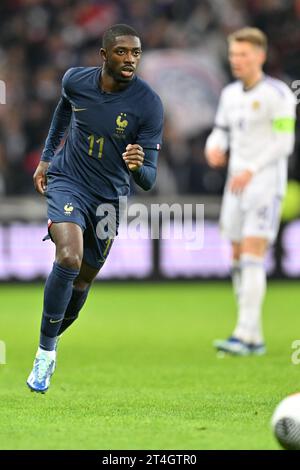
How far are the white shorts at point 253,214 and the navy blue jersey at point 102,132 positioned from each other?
8.37 feet

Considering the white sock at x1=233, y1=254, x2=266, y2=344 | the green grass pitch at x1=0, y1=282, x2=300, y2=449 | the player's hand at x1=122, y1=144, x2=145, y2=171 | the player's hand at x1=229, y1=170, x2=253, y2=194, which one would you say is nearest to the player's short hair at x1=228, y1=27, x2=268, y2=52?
the player's hand at x1=229, y1=170, x2=253, y2=194

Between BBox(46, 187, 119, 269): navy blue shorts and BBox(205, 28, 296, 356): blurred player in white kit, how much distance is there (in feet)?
7.98

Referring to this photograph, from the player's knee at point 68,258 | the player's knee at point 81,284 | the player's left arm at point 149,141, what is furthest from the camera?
the player's knee at point 81,284

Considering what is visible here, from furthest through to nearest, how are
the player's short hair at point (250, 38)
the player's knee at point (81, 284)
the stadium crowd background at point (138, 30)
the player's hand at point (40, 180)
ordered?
the stadium crowd background at point (138, 30)
the player's short hair at point (250, 38)
the player's knee at point (81, 284)
the player's hand at point (40, 180)

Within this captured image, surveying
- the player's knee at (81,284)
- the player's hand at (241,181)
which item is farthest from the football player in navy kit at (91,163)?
the player's hand at (241,181)

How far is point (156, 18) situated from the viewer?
17484 millimetres

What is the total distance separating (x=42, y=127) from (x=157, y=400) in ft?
33.4

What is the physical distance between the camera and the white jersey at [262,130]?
9.41 metres

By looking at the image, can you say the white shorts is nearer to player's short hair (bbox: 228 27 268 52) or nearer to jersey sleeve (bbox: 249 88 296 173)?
jersey sleeve (bbox: 249 88 296 173)

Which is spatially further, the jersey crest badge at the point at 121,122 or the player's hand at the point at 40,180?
the player's hand at the point at 40,180

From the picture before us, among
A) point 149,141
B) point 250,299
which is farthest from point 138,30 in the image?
point 149,141

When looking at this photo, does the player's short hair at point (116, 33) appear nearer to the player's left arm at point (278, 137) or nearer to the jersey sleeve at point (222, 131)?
the player's left arm at point (278, 137)

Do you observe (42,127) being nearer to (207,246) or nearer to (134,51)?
(207,246)

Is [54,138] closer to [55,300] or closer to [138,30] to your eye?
[55,300]
